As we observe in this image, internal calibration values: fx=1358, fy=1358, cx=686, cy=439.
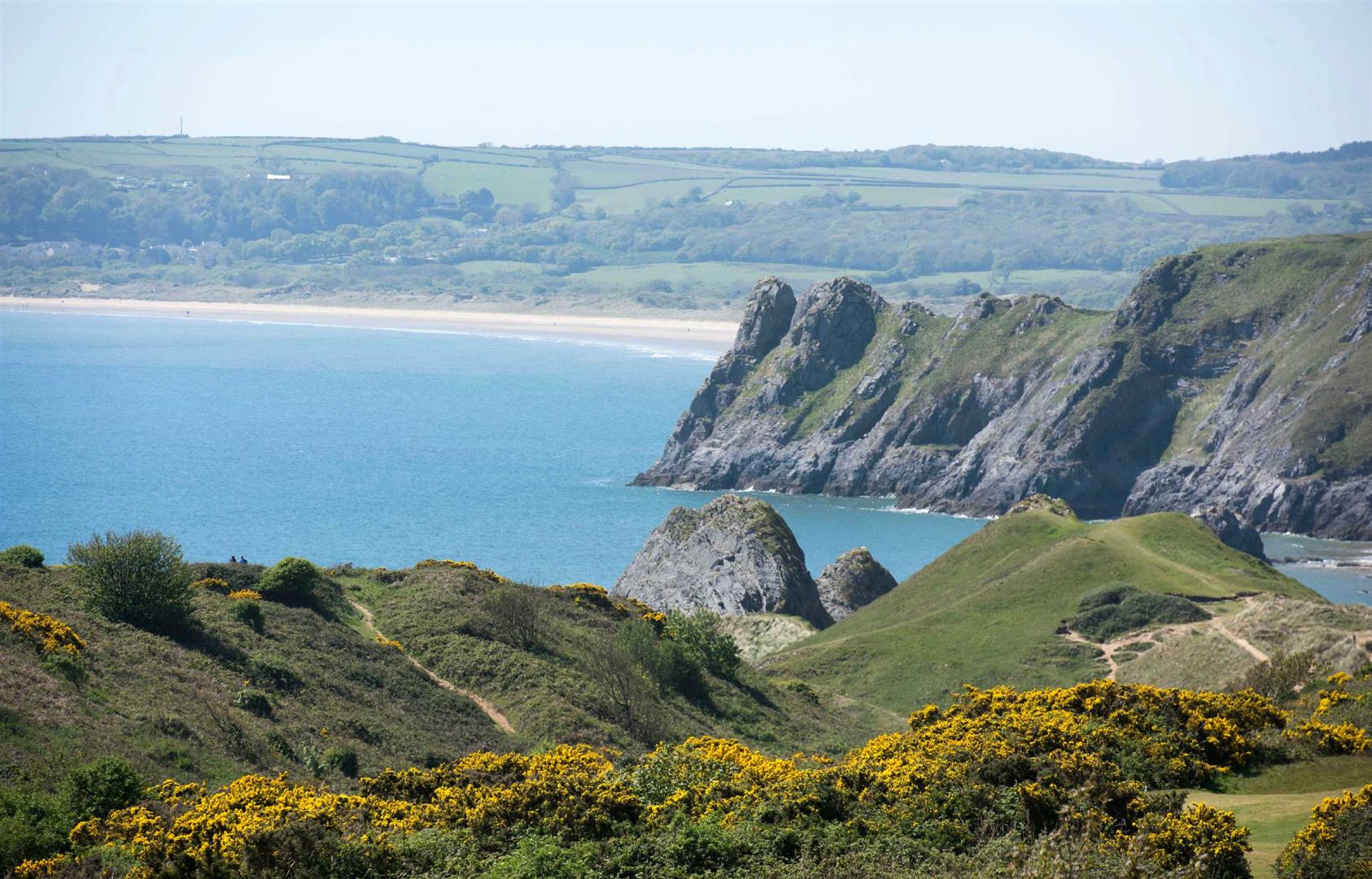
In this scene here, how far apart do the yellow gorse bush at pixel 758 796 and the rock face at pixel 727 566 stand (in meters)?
55.9

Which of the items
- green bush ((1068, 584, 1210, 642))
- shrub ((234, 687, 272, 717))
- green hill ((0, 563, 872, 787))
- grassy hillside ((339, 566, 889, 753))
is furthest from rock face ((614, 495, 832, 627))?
shrub ((234, 687, 272, 717))

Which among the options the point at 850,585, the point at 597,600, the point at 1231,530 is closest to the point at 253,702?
the point at 597,600

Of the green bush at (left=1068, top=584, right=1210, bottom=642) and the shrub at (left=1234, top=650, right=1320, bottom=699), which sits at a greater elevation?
the shrub at (left=1234, top=650, right=1320, bottom=699)

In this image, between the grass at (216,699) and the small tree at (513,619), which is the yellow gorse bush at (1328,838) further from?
the small tree at (513,619)

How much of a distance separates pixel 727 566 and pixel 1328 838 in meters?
69.5

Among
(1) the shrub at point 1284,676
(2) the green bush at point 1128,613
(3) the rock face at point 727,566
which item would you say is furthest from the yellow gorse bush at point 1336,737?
(3) the rock face at point 727,566

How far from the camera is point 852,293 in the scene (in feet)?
613

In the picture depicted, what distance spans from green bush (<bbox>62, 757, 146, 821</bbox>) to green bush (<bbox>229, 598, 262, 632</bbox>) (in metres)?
16.9

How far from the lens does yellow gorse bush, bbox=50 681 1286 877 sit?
24328 millimetres

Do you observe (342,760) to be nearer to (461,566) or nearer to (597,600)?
(461,566)

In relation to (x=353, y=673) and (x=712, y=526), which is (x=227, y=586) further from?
(x=712, y=526)

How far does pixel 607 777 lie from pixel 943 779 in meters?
7.09

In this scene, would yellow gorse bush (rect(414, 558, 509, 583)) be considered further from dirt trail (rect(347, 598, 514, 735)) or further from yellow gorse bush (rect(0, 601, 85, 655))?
yellow gorse bush (rect(0, 601, 85, 655))

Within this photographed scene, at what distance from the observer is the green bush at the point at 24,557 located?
44156mm
